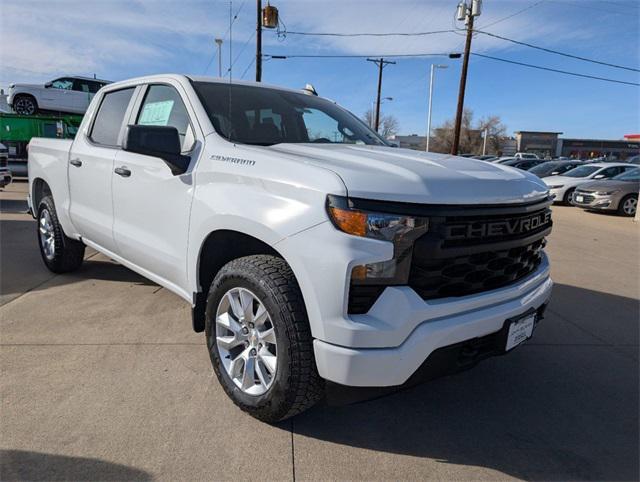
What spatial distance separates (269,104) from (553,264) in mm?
4919

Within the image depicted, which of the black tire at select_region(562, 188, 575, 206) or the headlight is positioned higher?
the headlight

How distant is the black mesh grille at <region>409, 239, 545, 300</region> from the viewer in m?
2.04

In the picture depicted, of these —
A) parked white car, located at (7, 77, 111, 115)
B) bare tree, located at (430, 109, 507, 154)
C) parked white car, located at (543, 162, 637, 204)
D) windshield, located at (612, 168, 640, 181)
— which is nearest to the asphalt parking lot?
windshield, located at (612, 168, 640, 181)

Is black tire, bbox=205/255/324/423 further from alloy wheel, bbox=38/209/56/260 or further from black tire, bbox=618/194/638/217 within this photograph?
black tire, bbox=618/194/638/217

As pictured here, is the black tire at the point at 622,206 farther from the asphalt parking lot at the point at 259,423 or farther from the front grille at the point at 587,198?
the asphalt parking lot at the point at 259,423

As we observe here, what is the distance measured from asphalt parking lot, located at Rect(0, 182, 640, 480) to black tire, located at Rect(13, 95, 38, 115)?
1492 centimetres

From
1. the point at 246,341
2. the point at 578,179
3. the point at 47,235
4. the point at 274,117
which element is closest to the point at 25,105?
the point at 47,235

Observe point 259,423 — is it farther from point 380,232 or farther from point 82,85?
point 82,85

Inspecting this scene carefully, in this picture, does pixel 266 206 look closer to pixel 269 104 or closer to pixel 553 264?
pixel 269 104

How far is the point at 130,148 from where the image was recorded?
103 inches

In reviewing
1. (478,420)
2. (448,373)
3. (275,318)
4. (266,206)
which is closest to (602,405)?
(478,420)

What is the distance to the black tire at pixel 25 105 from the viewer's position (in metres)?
15.9

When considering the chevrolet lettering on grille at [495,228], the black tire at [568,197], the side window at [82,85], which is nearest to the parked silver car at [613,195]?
the black tire at [568,197]

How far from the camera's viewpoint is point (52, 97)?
16016mm
